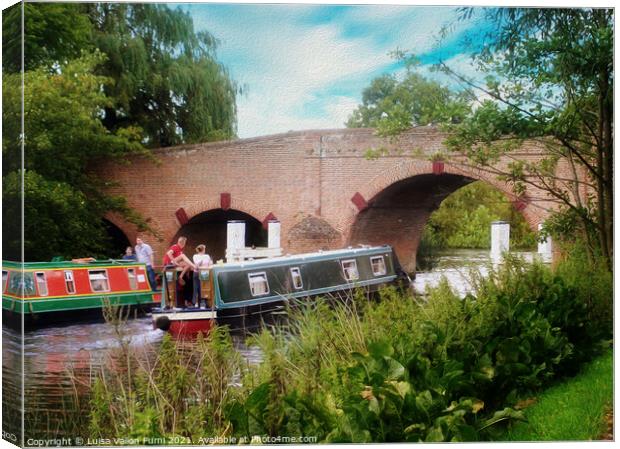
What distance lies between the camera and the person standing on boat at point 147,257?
23.7ft

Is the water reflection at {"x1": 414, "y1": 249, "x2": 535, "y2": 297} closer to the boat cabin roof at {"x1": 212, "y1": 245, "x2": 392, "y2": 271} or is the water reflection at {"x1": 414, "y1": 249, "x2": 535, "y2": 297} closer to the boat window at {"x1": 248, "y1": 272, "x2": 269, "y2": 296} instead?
the boat cabin roof at {"x1": 212, "y1": 245, "x2": 392, "y2": 271}

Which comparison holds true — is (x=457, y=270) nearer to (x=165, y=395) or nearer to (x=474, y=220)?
(x=474, y=220)

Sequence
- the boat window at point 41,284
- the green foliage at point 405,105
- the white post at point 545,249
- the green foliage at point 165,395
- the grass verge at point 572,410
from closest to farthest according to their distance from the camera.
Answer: the green foliage at point 165,395, the grass verge at point 572,410, the boat window at point 41,284, the green foliage at point 405,105, the white post at point 545,249

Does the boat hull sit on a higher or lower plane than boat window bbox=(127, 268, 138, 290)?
lower

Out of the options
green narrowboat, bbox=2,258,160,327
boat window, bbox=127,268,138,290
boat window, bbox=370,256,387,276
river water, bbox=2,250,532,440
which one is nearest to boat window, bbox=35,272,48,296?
green narrowboat, bbox=2,258,160,327

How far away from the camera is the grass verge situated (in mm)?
6730

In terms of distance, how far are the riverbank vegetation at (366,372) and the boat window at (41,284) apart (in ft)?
1.98

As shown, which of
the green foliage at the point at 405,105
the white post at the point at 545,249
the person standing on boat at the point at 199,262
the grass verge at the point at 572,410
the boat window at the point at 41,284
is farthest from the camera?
the white post at the point at 545,249

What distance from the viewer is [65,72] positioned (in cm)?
686

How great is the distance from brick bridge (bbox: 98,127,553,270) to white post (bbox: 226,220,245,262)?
40 mm

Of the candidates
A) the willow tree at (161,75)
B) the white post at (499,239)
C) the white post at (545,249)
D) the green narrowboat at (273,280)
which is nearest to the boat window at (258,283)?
the green narrowboat at (273,280)

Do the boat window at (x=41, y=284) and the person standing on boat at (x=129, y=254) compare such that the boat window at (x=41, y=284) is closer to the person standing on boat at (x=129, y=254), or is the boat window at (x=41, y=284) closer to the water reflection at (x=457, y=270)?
the person standing on boat at (x=129, y=254)

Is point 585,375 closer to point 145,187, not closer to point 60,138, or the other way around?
point 145,187

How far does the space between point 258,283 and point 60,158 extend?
1.54m
